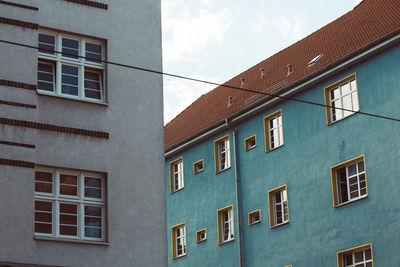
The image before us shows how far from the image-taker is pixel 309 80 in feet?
110

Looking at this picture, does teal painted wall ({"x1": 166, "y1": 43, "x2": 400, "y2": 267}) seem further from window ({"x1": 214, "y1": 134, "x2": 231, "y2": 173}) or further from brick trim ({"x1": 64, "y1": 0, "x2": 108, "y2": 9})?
brick trim ({"x1": 64, "y1": 0, "x2": 108, "y2": 9})

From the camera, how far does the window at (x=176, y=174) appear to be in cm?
4131

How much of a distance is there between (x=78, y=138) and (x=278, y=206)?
16.7 meters

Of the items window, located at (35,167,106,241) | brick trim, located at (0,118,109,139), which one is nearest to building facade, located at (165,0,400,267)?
brick trim, located at (0,118,109,139)

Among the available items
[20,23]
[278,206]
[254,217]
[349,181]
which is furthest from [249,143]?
[20,23]

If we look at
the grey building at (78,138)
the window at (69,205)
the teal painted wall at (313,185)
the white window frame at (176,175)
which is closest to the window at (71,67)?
the grey building at (78,138)

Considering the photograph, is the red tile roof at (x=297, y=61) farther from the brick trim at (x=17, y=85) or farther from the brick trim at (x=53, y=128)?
the brick trim at (x=17, y=85)

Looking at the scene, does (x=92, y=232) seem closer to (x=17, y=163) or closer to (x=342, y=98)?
(x=17, y=163)

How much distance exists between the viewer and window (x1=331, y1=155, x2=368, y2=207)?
3064 centimetres

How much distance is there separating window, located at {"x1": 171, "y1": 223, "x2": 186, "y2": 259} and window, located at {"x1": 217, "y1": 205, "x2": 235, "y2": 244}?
2854 mm

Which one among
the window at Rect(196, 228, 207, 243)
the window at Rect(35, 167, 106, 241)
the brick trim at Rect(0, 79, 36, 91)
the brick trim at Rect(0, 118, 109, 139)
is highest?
the brick trim at Rect(0, 79, 36, 91)

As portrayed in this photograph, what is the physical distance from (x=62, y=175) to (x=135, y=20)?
14.9ft

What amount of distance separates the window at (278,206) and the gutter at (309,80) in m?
3.70

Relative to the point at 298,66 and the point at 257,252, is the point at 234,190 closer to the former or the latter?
the point at 257,252
